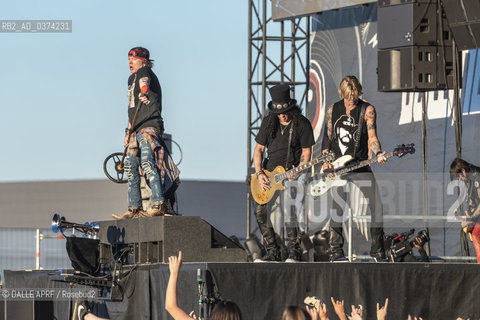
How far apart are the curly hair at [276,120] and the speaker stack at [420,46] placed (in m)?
2.04

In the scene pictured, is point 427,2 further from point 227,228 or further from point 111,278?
point 227,228

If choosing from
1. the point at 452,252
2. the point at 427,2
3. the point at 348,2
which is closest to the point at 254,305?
the point at 427,2

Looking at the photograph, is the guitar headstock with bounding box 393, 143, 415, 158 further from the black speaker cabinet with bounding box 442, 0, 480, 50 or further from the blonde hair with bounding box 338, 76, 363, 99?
the black speaker cabinet with bounding box 442, 0, 480, 50

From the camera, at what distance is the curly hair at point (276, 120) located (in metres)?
10.5

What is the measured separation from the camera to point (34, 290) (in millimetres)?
11961

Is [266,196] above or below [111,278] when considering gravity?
above

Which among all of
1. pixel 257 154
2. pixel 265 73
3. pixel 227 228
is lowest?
pixel 227 228

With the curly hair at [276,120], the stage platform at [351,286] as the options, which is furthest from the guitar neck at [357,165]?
the stage platform at [351,286]

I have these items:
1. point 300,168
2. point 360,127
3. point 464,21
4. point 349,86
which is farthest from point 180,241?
point 464,21

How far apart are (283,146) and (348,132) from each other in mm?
748

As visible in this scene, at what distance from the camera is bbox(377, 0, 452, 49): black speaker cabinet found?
11883 mm

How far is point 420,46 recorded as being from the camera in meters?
12.0

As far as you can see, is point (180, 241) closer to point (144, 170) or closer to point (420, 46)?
point (144, 170)

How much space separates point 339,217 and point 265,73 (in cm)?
1070
